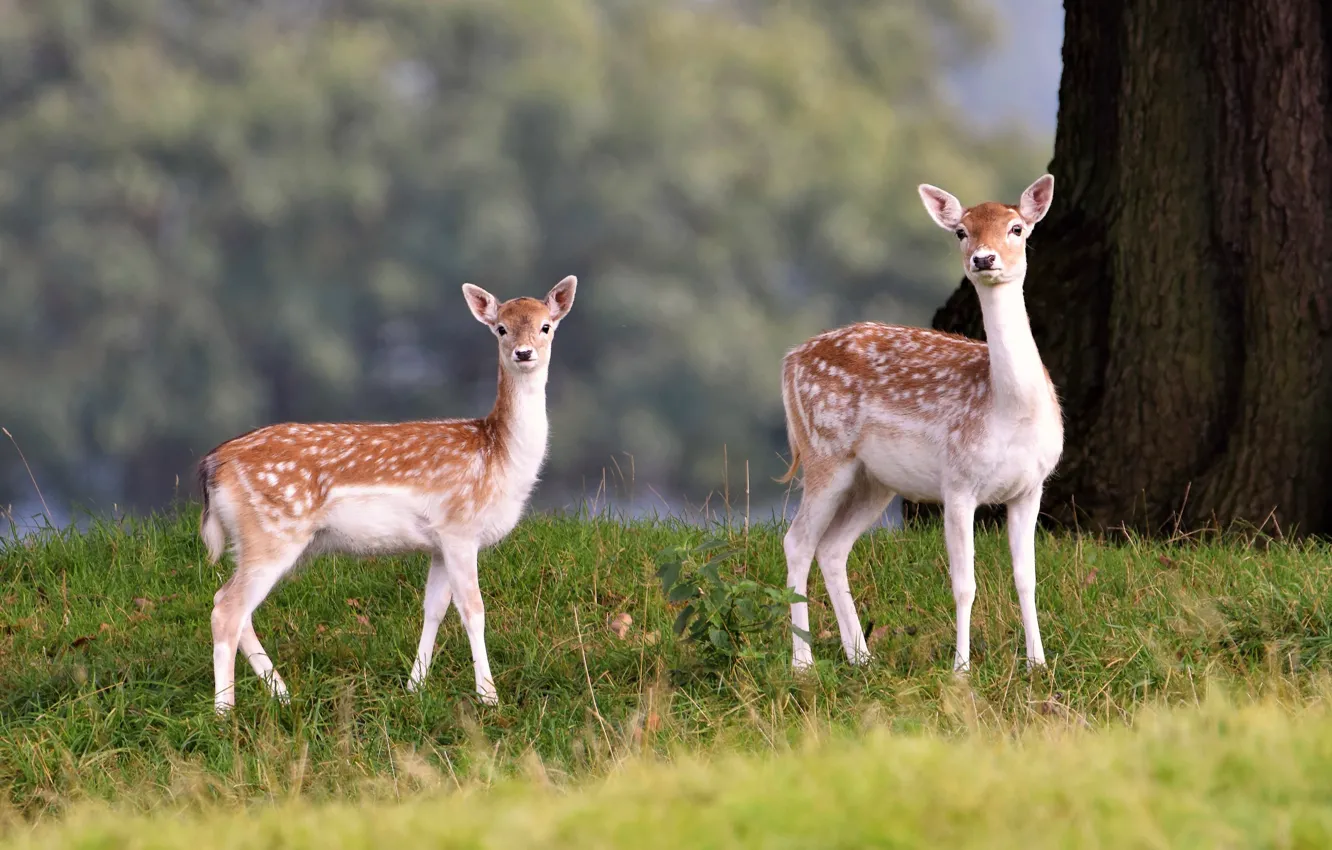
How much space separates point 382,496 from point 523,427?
25.6 inches

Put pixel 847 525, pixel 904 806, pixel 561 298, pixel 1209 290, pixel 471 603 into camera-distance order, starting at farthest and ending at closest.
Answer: pixel 1209 290
pixel 561 298
pixel 847 525
pixel 471 603
pixel 904 806

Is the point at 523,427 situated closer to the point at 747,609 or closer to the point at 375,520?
the point at 375,520

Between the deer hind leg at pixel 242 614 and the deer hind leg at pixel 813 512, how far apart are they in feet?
6.68

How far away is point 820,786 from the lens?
11.6ft

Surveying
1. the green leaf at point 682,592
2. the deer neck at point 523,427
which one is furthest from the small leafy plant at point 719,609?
the deer neck at point 523,427

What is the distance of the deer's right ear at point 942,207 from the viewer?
20.9ft

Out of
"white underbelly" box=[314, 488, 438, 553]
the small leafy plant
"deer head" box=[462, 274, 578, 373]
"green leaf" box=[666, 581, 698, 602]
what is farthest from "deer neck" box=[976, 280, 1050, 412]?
"white underbelly" box=[314, 488, 438, 553]

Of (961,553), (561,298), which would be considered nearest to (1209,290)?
(961,553)

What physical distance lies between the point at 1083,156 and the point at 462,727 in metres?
5.38

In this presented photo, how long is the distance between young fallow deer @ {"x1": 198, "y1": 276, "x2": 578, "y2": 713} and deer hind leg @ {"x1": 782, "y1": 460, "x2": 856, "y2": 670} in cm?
113

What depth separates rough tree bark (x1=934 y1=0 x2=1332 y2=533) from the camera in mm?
8883

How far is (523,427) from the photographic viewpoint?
6.78m

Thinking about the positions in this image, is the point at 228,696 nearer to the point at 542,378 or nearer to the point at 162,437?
the point at 542,378

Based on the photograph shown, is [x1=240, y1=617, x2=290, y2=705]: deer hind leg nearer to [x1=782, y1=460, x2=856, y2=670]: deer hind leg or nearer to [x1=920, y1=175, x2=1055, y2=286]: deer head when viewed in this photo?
[x1=782, y1=460, x2=856, y2=670]: deer hind leg
